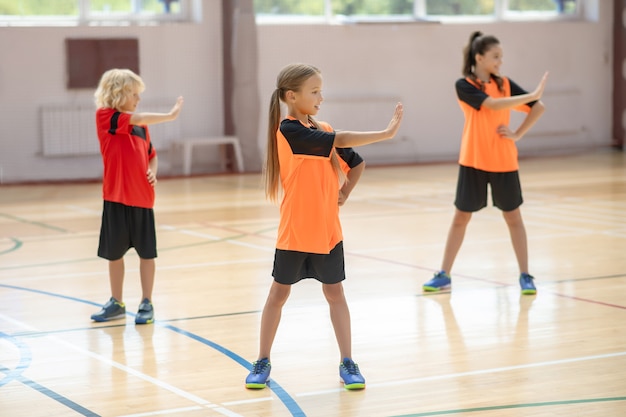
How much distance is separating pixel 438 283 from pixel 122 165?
1899 millimetres

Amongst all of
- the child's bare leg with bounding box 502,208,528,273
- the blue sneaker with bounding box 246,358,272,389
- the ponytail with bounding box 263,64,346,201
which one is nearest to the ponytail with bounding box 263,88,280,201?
the ponytail with bounding box 263,64,346,201

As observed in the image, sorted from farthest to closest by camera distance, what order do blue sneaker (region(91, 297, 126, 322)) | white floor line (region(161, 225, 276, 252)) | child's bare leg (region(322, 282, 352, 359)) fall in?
white floor line (region(161, 225, 276, 252)) < blue sneaker (region(91, 297, 126, 322)) < child's bare leg (region(322, 282, 352, 359))

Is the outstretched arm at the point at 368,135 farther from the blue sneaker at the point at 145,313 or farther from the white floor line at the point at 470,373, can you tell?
the blue sneaker at the point at 145,313

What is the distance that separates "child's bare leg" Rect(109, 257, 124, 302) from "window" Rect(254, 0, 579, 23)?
9.26 meters

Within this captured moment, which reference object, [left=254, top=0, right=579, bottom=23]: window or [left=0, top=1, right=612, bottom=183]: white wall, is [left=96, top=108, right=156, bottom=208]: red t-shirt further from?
[left=254, top=0, right=579, bottom=23]: window

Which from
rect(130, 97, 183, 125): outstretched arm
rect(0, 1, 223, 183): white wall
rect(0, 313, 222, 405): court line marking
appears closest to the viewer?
rect(0, 313, 222, 405): court line marking

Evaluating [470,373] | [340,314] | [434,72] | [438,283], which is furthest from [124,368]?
[434,72]

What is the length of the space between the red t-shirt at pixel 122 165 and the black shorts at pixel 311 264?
1.34 m

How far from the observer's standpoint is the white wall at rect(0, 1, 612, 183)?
41.2 feet

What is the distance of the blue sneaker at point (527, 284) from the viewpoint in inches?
219


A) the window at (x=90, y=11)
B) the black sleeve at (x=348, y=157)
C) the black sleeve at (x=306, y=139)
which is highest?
the window at (x=90, y=11)

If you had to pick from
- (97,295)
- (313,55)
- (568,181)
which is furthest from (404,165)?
(97,295)

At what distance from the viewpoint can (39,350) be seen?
4488 mm

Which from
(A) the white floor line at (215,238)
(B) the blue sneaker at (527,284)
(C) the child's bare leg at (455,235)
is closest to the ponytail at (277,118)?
(C) the child's bare leg at (455,235)
